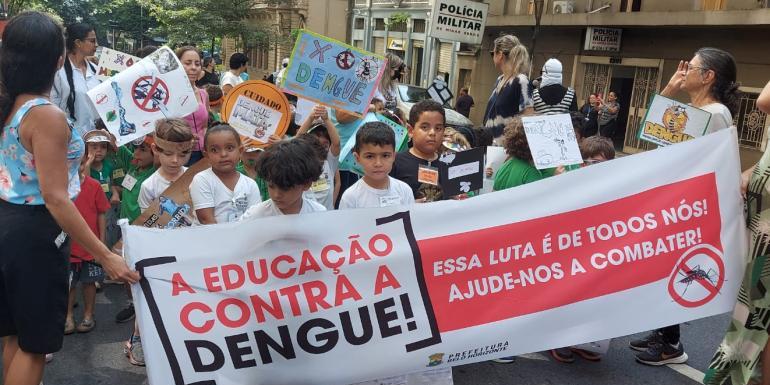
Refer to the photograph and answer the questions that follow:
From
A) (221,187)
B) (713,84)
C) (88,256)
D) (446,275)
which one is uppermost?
(713,84)

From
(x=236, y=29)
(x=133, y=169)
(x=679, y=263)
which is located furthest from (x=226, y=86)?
(x=236, y=29)

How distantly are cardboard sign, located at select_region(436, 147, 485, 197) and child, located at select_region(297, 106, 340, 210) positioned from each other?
81cm

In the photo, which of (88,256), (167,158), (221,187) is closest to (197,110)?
(167,158)

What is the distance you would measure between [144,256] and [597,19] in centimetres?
1813

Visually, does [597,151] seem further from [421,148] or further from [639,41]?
[639,41]

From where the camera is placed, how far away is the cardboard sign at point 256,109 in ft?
14.9

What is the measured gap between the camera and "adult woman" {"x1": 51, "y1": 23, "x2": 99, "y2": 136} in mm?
5422

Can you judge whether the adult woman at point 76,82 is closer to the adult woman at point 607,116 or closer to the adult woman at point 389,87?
the adult woman at point 389,87

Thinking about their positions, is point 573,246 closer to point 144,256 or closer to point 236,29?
point 144,256

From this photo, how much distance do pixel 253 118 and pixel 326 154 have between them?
0.60 m

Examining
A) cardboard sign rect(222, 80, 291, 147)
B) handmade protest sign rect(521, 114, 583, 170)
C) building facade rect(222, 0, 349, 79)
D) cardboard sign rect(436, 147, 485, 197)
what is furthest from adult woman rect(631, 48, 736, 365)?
building facade rect(222, 0, 349, 79)

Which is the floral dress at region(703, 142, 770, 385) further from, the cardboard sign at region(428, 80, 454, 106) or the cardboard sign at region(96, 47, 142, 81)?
the cardboard sign at region(428, 80, 454, 106)

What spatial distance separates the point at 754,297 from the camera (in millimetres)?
3184

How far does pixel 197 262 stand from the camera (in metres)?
2.70
